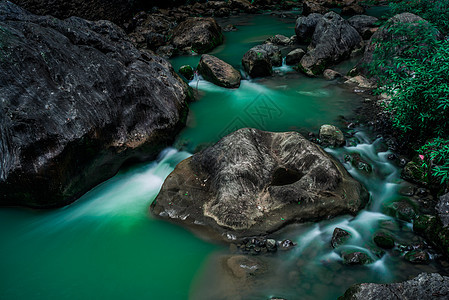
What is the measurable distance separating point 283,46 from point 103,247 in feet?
37.9

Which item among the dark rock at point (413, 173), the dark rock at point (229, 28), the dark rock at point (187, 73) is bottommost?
the dark rock at point (413, 173)

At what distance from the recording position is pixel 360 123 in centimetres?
792

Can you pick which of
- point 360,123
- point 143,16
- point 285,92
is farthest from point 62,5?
point 360,123

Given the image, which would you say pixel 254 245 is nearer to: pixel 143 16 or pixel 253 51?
pixel 253 51

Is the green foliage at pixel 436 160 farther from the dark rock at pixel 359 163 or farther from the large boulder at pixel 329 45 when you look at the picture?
the large boulder at pixel 329 45

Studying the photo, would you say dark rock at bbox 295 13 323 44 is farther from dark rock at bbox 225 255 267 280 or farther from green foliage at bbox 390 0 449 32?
dark rock at bbox 225 255 267 280

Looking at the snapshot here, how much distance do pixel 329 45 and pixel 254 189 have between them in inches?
308

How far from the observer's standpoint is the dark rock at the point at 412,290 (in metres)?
3.18

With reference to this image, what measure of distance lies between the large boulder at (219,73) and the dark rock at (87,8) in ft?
28.1

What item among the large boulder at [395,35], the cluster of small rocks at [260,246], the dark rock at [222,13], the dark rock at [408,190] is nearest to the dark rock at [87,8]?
the dark rock at [222,13]

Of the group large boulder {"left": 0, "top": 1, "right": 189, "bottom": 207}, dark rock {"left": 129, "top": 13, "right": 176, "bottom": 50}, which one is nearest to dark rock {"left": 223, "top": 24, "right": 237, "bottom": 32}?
dark rock {"left": 129, "top": 13, "right": 176, "bottom": 50}

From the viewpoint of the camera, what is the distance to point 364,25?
1309 cm

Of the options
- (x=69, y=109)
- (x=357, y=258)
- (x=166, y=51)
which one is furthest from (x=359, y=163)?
(x=166, y=51)

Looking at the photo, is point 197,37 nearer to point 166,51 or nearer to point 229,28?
point 166,51
